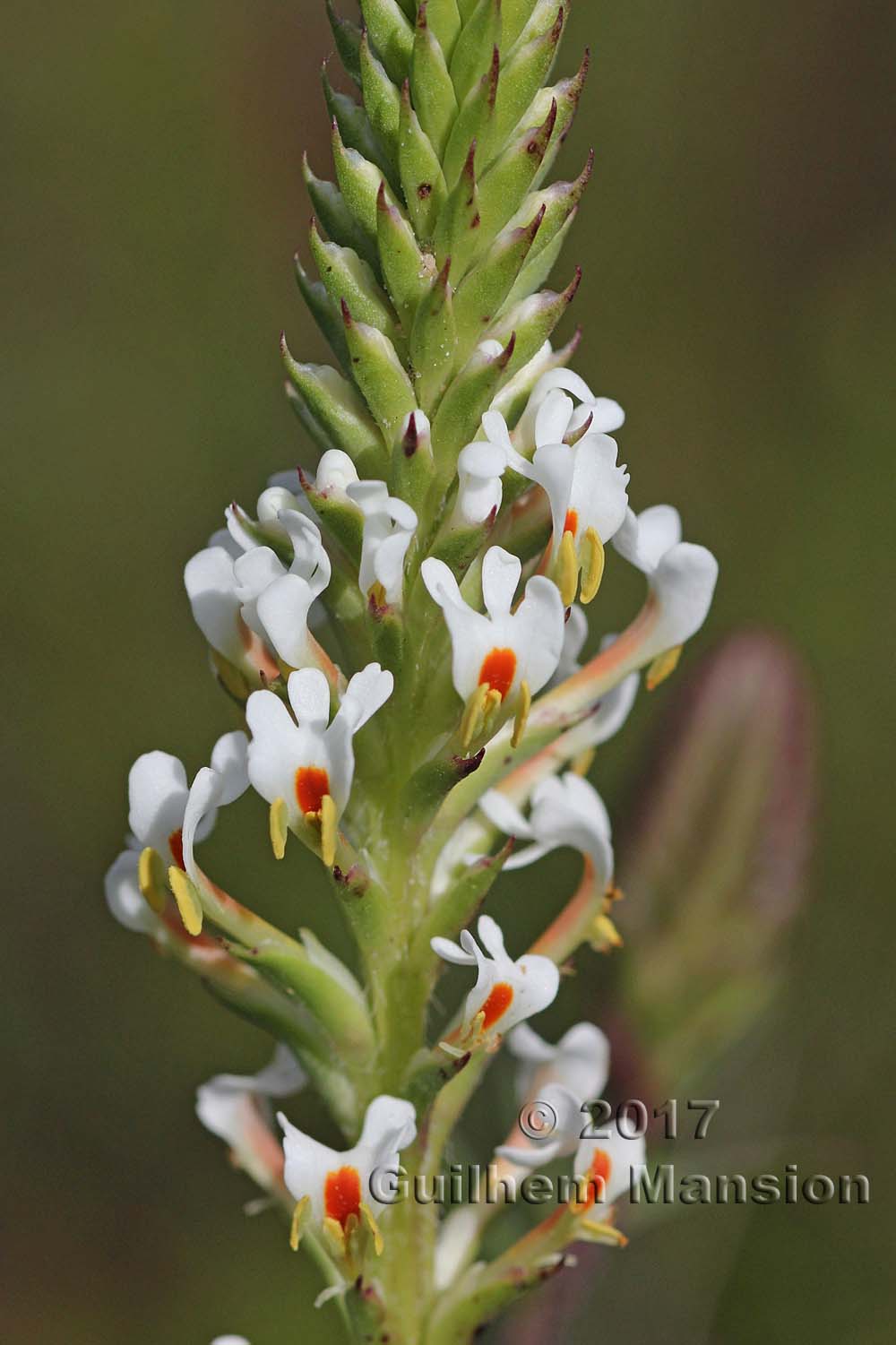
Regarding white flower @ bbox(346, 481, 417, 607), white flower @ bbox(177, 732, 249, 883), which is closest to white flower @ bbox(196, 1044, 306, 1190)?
white flower @ bbox(177, 732, 249, 883)

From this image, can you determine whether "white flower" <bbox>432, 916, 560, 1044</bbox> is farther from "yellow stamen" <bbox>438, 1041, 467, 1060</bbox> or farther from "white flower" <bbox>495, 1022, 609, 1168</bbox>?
"white flower" <bbox>495, 1022, 609, 1168</bbox>

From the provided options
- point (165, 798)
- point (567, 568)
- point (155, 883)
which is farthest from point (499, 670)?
point (155, 883)

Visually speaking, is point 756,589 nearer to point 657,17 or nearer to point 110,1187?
point 657,17

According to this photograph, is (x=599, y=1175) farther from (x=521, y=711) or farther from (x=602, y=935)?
(x=521, y=711)

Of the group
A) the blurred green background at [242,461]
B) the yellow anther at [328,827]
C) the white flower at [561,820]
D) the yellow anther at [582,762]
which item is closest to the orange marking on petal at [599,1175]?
the white flower at [561,820]

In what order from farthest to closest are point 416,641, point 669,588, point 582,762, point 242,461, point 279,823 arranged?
point 242,461
point 582,762
point 669,588
point 416,641
point 279,823

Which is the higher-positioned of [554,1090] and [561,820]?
[561,820]
